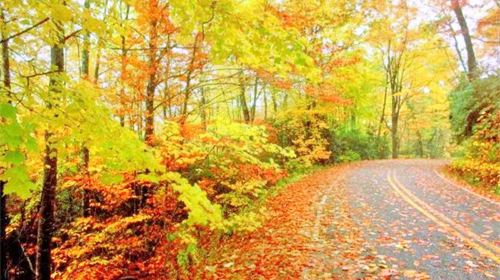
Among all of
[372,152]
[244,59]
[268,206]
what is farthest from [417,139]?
[244,59]

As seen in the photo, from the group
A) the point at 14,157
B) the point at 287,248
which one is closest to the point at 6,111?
the point at 14,157

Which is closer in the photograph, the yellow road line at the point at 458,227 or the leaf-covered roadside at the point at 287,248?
the leaf-covered roadside at the point at 287,248

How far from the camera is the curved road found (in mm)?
6152

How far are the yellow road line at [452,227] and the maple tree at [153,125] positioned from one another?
3574mm

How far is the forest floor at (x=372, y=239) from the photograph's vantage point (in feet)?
20.4

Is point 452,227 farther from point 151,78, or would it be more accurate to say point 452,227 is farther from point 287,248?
point 151,78

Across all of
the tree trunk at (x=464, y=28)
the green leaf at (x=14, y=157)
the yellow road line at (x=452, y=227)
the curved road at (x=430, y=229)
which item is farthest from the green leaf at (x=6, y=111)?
the tree trunk at (x=464, y=28)

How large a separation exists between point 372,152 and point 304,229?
1113 inches

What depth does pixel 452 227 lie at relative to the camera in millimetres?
8531

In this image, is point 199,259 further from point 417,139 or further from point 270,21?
point 417,139

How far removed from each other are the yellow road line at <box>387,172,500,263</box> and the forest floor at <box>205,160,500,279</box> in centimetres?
2

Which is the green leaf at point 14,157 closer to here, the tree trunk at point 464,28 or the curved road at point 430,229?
the curved road at point 430,229

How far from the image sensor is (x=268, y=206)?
1303 cm

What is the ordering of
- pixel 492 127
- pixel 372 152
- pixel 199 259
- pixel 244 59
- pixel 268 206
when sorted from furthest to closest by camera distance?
pixel 372 152
pixel 492 127
pixel 268 206
pixel 199 259
pixel 244 59
